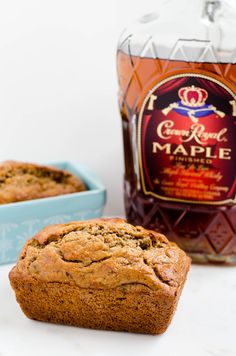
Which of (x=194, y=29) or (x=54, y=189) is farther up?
(x=194, y=29)

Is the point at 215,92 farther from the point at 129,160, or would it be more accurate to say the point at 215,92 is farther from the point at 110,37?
the point at 110,37

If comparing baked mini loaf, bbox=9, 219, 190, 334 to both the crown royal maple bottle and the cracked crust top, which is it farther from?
the crown royal maple bottle

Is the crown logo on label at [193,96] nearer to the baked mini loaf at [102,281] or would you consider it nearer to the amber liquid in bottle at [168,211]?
the amber liquid in bottle at [168,211]

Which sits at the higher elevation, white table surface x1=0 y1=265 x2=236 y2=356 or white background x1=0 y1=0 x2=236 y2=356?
white background x1=0 y1=0 x2=236 y2=356

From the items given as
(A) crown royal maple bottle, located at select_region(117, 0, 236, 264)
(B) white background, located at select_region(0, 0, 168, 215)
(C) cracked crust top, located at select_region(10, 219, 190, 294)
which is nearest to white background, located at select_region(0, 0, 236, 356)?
(B) white background, located at select_region(0, 0, 168, 215)

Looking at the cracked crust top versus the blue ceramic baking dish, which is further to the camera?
the blue ceramic baking dish

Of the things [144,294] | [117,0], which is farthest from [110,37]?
[144,294]

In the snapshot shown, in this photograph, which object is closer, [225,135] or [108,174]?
[225,135]
